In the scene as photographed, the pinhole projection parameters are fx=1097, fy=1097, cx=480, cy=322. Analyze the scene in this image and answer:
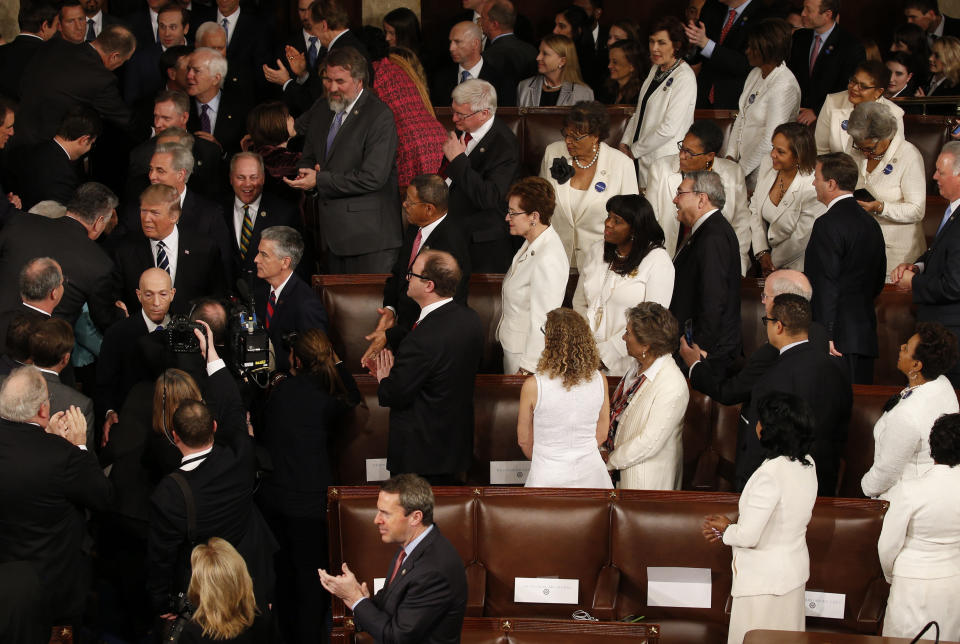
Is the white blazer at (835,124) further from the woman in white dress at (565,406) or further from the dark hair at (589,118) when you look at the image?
the woman in white dress at (565,406)

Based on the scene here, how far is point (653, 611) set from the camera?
404 cm

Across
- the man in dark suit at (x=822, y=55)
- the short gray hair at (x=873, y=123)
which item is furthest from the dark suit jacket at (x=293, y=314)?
the man in dark suit at (x=822, y=55)

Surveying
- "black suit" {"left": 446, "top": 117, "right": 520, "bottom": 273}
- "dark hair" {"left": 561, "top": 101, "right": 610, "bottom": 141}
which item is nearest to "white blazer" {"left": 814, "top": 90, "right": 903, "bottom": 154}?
"dark hair" {"left": 561, "top": 101, "right": 610, "bottom": 141}

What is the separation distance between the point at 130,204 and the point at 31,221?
33.5 inches

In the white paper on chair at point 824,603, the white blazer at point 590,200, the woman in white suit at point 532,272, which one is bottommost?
the white paper on chair at point 824,603

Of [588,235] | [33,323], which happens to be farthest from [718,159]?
[33,323]

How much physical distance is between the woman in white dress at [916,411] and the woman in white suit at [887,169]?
178 cm

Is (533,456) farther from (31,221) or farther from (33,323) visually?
(31,221)

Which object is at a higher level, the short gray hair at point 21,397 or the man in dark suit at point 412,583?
the short gray hair at point 21,397

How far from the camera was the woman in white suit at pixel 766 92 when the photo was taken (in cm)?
647

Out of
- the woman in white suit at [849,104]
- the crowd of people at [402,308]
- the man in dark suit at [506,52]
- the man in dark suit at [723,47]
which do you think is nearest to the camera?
the crowd of people at [402,308]

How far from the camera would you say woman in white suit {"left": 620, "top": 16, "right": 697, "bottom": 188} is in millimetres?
6414

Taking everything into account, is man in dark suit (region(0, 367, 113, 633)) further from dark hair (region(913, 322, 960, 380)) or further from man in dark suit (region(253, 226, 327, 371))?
Result: dark hair (region(913, 322, 960, 380))

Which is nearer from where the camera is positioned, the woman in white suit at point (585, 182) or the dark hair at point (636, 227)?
the dark hair at point (636, 227)
